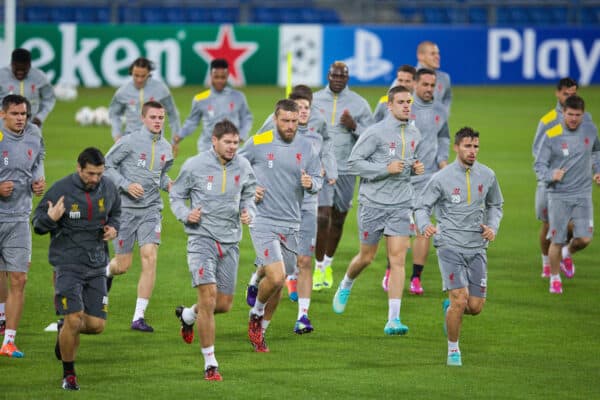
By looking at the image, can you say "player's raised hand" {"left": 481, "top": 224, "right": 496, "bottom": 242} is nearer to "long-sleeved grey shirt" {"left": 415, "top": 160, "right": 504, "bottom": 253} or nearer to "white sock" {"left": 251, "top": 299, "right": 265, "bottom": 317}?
"long-sleeved grey shirt" {"left": 415, "top": 160, "right": 504, "bottom": 253}

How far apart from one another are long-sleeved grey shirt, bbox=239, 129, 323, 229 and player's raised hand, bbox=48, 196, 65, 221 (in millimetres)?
2456

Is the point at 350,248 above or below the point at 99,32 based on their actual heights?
below

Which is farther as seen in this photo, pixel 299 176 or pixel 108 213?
pixel 299 176

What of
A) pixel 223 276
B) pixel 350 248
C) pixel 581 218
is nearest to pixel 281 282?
pixel 223 276

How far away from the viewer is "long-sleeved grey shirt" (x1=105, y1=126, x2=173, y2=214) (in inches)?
504

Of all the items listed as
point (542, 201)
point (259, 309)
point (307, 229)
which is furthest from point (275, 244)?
point (542, 201)

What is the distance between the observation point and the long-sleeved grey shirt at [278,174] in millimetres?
12016

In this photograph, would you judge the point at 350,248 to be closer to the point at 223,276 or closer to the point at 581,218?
the point at 581,218

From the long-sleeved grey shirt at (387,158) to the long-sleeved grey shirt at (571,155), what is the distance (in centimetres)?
246

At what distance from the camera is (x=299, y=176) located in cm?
1211

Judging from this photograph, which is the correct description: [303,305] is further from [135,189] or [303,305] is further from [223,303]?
[135,189]

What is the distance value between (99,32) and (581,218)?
24.1 meters

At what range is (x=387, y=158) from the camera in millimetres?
13016

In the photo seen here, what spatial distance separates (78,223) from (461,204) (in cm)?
357
